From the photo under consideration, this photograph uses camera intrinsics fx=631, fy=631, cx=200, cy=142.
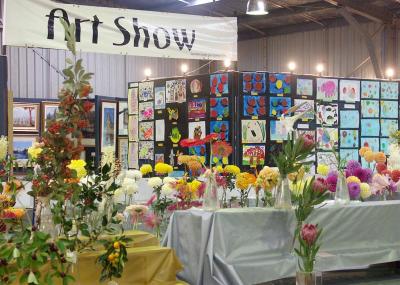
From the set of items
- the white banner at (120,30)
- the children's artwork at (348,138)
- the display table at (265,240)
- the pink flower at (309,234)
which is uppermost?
the white banner at (120,30)

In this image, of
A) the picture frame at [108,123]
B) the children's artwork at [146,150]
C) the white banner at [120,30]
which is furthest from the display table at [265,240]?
the picture frame at [108,123]

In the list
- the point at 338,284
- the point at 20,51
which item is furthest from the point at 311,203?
the point at 20,51

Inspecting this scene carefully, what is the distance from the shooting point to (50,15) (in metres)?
5.00

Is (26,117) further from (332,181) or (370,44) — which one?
(332,181)

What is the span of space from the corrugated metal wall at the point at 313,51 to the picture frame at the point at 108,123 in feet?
21.3

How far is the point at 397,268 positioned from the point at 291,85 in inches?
120

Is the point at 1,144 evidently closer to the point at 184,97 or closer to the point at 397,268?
the point at 397,268

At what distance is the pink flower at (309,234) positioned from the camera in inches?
110

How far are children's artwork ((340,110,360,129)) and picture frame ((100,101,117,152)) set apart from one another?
334 cm

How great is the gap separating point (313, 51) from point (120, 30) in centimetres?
997

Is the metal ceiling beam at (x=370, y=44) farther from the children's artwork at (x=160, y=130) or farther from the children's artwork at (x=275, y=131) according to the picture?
the children's artwork at (x=160, y=130)

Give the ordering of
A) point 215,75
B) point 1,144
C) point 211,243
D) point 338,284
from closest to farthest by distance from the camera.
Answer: point 1,144
point 211,243
point 338,284
point 215,75

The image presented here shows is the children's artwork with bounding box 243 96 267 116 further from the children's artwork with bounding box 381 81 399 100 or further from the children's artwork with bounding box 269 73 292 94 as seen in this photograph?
the children's artwork with bounding box 381 81 399 100

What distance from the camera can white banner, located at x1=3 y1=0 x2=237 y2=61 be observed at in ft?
16.1
